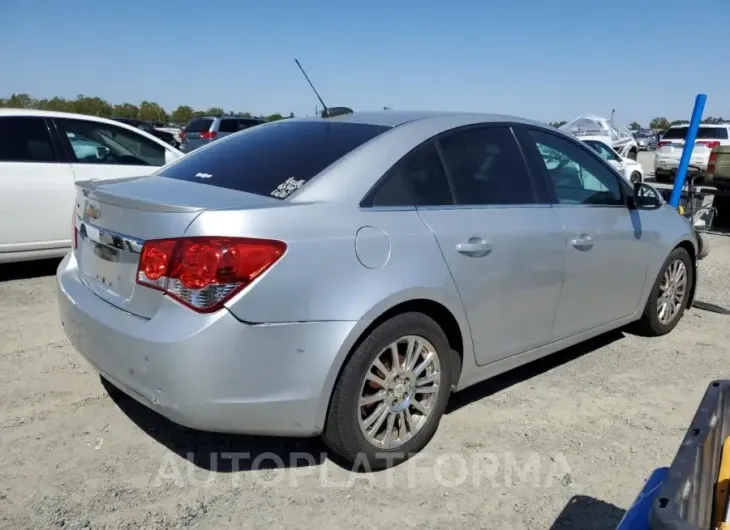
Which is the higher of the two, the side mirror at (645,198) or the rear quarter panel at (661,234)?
the side mirror at (645,198)

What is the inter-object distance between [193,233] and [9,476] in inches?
56.2

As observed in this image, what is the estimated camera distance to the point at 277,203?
2.59 metres

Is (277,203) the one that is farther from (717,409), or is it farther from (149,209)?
(717,409)

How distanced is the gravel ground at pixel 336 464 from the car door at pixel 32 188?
197 cm

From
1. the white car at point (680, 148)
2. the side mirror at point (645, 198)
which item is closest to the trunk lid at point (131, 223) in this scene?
the side mirror at point (645, 198)

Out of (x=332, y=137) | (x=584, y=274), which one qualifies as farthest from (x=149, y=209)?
(x=584, y=274)

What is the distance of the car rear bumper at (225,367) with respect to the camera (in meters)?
2.38

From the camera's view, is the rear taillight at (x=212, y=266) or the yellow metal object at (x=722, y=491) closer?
the yellow metal object at (x=722, y=491)

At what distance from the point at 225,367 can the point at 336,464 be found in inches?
35.3

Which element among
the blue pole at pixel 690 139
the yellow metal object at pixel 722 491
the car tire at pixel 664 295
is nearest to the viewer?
the yellow metal object at pixel 722 491

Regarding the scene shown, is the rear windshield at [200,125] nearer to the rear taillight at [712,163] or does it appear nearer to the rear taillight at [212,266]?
the rear taillight at [712,163]

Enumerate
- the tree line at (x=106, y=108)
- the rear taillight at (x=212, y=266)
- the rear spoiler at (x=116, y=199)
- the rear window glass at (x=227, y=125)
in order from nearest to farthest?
the rear taillight at (x=212, y=266)
the rear spoiler at (x=116, y=199)
the rear window glass at (x=227, y=125)
the tree line at (x=106, y=108)

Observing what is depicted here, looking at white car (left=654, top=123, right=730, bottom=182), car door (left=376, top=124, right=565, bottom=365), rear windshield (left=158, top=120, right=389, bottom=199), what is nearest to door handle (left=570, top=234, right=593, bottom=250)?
car door (left=376, top=124, right=565, bottom=365)

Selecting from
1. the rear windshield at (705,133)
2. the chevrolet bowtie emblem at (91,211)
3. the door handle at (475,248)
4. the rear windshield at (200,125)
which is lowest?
the door handle at (475,248)
